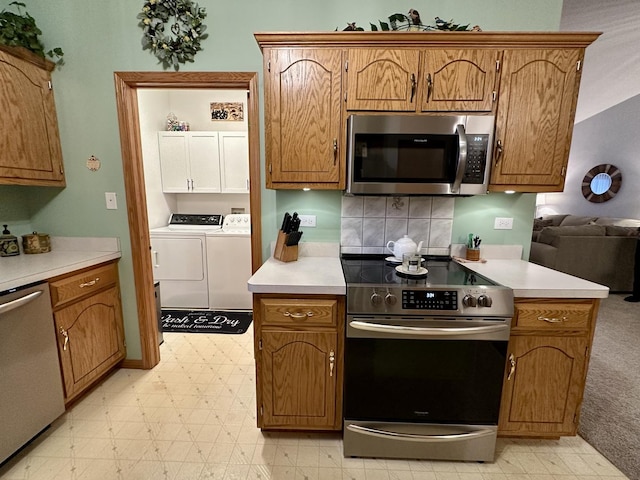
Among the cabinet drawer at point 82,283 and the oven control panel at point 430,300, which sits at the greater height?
the oven control panel at point 430,300

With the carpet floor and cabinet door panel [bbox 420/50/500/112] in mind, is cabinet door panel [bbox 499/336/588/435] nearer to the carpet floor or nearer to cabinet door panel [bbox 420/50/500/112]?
the carpet floor

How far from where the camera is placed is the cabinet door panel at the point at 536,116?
1.54 m

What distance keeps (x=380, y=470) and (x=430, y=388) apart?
1.60 feet

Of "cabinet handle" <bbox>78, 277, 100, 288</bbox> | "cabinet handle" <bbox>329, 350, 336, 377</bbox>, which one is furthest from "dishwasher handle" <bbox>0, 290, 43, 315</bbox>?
"cabinet handle" <bbox>329, 350, 336, 377</bbox>

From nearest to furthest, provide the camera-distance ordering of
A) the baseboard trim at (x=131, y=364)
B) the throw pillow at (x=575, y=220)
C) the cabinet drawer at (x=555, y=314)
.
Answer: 1. the cabinet drawer at (x=555, y=314)
2. the baseboard trim at (x=131, y=364)
3. the throw pillow at (x=575, y=220)

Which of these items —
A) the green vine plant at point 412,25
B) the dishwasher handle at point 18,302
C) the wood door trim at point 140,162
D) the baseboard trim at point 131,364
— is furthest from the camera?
the baseboard trim at point 131,364

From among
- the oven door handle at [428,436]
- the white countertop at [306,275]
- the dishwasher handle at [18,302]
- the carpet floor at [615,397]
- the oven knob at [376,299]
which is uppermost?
the white countertop at [306,275]

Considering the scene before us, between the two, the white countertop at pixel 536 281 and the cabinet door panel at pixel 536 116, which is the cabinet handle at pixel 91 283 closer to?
the white countertop at pixel 536 281

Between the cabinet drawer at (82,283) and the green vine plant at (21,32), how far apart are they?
136cm

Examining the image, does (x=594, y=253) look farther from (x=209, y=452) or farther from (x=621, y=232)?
(x=209, y=452)

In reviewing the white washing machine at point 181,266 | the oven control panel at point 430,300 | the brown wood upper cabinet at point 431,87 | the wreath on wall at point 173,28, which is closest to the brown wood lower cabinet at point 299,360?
the oven control panel at point 430,300

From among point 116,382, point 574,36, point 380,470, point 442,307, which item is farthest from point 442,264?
point 116,382

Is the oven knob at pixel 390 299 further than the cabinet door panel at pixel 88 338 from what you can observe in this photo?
No

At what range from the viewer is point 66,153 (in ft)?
6.66
